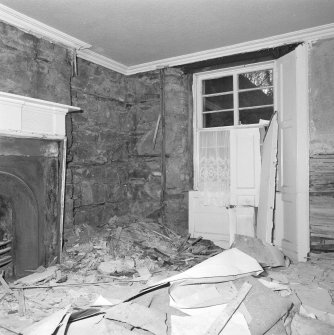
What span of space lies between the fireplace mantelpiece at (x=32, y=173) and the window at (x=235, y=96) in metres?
2.12

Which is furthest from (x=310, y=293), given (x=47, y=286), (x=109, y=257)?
(x=47, y=286)

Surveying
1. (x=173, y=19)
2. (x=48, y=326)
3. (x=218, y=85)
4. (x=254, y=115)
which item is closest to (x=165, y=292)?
(x=48, y=326)

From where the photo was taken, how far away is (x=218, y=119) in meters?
4.60

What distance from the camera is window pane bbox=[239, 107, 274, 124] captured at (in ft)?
14.0

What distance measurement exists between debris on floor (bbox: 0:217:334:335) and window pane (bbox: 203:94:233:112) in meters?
1.99

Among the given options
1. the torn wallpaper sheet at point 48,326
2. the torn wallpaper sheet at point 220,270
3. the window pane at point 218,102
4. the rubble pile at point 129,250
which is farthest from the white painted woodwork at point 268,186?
the torn wallpaper sheet at point 48,326

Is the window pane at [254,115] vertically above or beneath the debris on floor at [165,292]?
above

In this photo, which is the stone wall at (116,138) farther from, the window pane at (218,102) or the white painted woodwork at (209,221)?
the window pane at (218,102)

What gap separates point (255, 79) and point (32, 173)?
3202 mm

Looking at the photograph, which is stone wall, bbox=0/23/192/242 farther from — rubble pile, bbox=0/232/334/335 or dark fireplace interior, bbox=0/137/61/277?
rubble pile, bbox=0/232/334/335

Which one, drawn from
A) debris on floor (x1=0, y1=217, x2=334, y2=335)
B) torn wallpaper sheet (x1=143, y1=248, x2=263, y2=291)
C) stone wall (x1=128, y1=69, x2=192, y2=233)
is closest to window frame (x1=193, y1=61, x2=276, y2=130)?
stone wall (x1=128, y1=69, x2=192, y2=233)

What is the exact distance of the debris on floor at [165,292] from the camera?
6.72 ft

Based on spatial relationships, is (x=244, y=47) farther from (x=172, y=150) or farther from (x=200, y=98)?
(x=172, y=150)

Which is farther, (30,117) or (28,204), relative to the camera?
(28,204)
